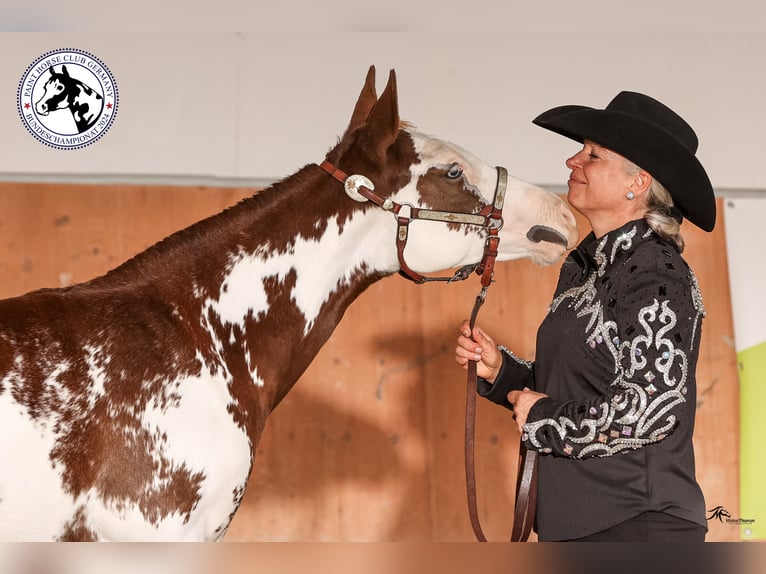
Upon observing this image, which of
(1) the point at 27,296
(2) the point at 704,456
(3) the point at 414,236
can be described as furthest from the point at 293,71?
(2) the point at 704,456

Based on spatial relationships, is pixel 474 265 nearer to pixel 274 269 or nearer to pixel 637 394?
pixel 274 269

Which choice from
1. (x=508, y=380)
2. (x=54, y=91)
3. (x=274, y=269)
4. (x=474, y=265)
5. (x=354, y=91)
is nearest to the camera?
(x=274, y=269)

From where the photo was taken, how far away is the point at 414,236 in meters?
2.14

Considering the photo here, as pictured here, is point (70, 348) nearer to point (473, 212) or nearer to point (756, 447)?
point (473, 212)

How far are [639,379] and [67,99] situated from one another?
3.82 metres

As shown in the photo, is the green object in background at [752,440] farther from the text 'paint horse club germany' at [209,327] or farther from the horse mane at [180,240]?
the horse mane at [180,240]

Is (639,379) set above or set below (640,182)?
below

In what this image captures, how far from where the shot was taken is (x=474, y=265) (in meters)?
2.25

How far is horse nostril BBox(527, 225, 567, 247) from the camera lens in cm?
227

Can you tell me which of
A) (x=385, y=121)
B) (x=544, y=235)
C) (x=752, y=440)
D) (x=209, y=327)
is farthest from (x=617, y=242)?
(x=752, y=440)

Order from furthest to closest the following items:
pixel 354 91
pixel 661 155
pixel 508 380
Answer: pixel 354 91, pixel 508 380, pixel 661 155

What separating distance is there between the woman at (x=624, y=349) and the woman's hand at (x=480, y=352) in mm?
173

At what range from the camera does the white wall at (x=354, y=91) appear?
4305 mm

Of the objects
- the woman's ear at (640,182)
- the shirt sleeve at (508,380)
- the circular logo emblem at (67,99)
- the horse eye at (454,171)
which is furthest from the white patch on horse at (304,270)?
the circular logo emblem at (67,99)
